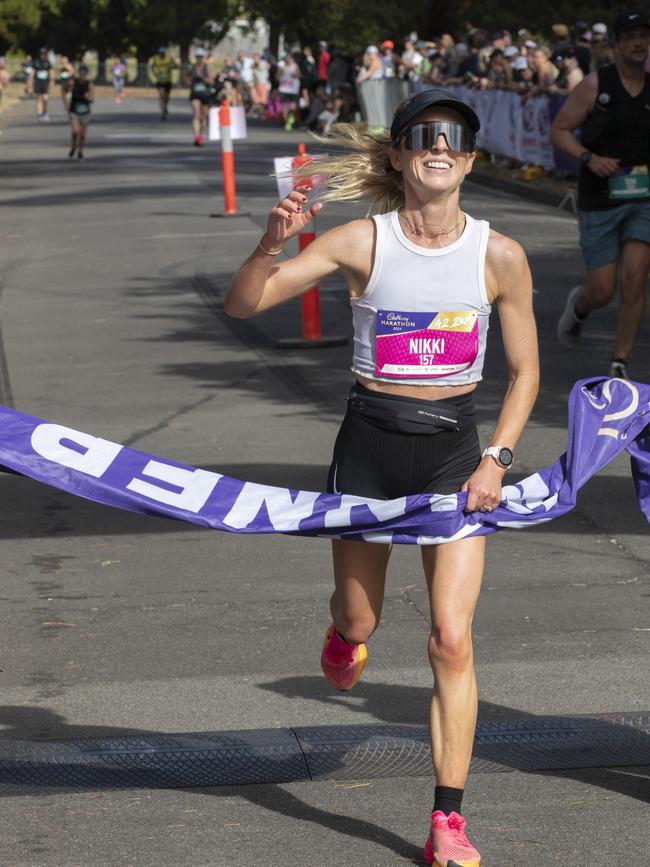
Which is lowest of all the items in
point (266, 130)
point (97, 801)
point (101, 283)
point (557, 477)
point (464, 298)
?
point (266, 130)

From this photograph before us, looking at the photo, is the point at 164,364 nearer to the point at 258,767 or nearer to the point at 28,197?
the point at 258,767

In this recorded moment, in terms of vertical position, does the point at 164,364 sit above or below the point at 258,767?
below

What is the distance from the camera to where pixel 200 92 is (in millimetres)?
43031

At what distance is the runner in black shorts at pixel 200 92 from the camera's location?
42072 millimetres

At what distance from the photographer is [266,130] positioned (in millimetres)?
52062

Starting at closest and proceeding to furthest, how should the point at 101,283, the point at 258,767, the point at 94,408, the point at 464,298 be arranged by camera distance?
the point at 464,298, the point at 258,767, the point at 94,408, the point at 101,283

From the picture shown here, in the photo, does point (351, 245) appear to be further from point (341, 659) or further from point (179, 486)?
point (341, 659)

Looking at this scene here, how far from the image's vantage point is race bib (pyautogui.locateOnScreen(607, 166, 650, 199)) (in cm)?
1001

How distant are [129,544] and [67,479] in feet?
10.3

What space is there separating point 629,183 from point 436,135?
5.75 meters

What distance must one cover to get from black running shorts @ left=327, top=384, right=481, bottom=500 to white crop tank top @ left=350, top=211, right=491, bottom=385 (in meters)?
0.10

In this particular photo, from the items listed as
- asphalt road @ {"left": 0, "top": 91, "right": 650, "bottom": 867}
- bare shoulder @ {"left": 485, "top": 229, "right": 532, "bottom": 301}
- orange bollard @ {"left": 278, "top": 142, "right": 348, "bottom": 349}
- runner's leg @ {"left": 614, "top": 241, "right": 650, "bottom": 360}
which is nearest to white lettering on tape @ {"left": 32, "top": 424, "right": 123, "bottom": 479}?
asphalt road @ {"left": 0, "top": 91, "right": 650, "bottom": 867}

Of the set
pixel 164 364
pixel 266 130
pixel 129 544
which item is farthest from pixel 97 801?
pixel 266 130

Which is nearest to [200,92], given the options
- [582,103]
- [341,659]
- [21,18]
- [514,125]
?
[514,125]
